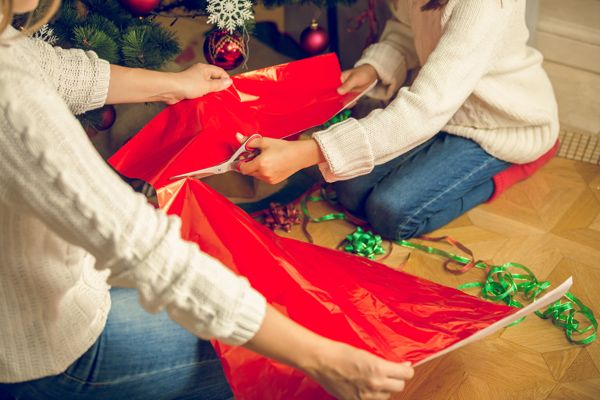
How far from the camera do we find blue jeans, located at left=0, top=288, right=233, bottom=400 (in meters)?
0.74

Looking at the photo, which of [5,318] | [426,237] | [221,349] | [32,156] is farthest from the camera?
[426,237]

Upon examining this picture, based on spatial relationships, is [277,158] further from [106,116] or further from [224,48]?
[106,116]

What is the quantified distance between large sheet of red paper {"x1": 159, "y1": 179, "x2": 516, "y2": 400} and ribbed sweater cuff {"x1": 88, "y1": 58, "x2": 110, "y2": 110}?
0.63 ft

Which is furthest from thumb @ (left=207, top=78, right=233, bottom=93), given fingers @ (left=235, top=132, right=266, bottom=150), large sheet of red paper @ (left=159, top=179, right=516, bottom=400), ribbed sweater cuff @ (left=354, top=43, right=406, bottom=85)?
ribbed sweater cuff @ (left=354, top=43, right=406, bottom=85)

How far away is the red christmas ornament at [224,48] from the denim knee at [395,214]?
16.1 inches

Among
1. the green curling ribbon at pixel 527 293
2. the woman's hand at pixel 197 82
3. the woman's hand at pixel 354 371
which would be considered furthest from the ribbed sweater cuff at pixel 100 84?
the green curling ribbon at pixel 527 293

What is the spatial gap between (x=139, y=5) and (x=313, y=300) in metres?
0.66

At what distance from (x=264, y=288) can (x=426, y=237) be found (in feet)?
1.95

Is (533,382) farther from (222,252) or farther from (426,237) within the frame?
(222,252)

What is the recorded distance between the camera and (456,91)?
1148 mm

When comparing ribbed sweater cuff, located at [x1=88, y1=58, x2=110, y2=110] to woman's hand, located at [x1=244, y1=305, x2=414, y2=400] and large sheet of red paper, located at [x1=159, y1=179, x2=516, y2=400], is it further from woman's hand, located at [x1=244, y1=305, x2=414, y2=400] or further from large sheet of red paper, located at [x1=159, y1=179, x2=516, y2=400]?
woman's hand, located at [x1=244, y1=305, x2=414, y2=400]

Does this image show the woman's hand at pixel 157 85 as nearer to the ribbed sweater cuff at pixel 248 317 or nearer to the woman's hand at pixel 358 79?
the woman's hand at pixel 358 79

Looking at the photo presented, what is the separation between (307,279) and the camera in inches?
36.2

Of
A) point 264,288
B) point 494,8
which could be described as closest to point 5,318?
point 264,288
